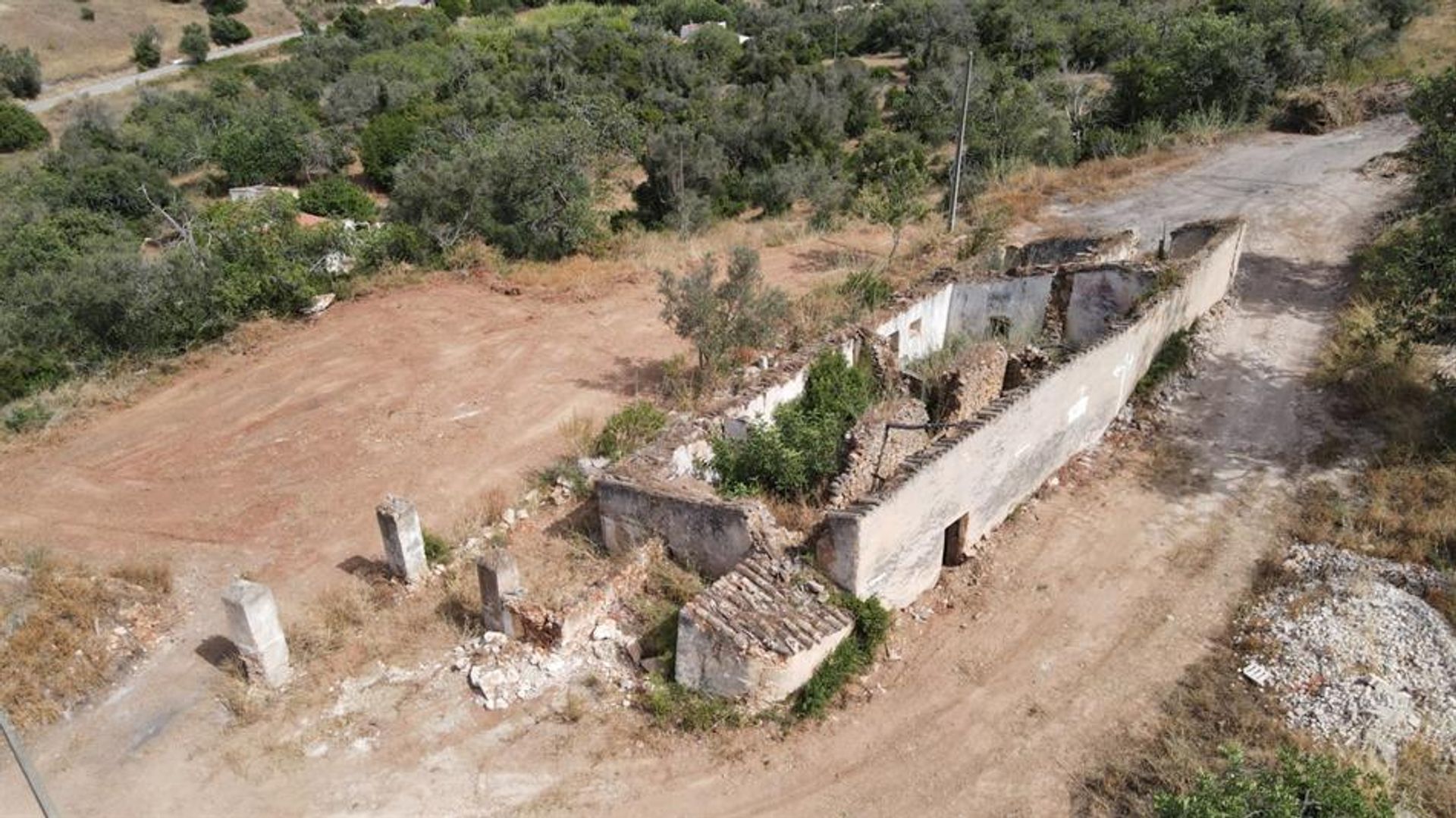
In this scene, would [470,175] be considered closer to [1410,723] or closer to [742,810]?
[742,810]


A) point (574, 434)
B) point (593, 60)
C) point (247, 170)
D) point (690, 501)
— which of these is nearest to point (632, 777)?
point (690, 501)

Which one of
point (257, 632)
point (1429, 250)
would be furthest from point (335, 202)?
point (1429, 250)

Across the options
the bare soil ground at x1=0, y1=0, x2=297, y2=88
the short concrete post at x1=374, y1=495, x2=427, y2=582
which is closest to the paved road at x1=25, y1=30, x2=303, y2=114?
the bare soil ground at x1=0, y1=0, x2=297, y2=88

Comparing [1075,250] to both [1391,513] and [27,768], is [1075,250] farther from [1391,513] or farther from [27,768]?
[27,768]

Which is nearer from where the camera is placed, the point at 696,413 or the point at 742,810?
the point at 742,810

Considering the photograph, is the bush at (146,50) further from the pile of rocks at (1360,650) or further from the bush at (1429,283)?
the pile of rocks at (1360,650)

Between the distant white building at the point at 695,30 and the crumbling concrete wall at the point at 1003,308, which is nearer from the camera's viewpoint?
the crumbling concrete wall at the point at 1003,308

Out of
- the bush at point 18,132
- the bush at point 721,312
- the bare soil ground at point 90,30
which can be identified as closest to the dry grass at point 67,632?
the bush at point 721,312
